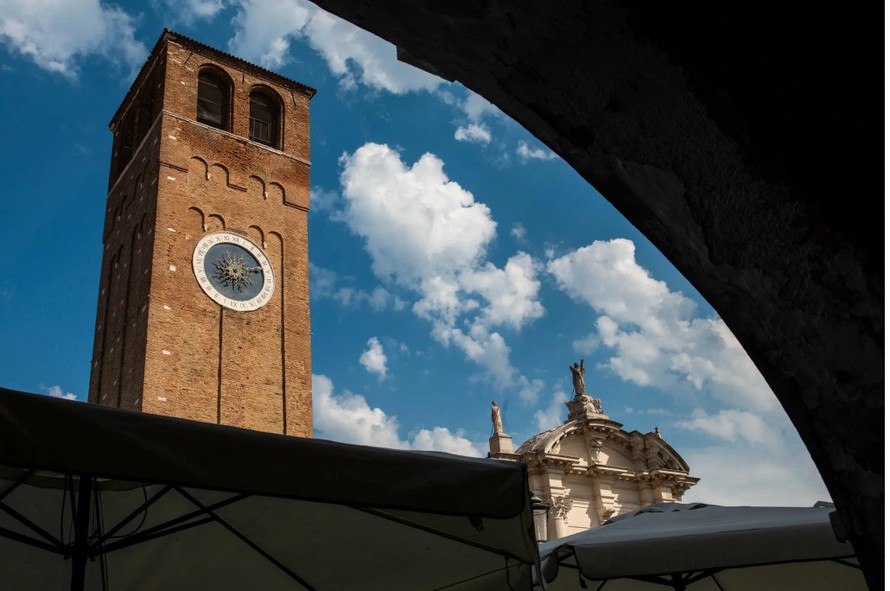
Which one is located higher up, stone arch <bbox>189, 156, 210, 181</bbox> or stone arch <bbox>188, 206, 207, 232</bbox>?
stone arch <bbox>189, 156, 210, 181</bbox>

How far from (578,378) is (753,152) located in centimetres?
2208

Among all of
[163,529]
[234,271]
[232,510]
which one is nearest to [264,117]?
[234,271]

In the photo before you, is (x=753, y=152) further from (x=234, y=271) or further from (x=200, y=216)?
(x=200, y=216)

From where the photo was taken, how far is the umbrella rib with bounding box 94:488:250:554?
10.2ft

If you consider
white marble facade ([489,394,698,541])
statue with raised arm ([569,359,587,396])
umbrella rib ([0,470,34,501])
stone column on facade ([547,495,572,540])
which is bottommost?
umbrella rib ([0,470,34,501])

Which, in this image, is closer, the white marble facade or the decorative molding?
the decorative molding

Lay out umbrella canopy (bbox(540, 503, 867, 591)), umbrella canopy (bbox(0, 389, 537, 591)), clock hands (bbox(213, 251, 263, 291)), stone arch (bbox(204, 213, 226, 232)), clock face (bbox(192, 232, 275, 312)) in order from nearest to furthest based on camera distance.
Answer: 1. umbrella canopy (bbox(0, 389, 537, 591))
2. umbrella canopy (bbox(540, 503, 867, 591))
3. clock face (bbox(192, 232, 275, 312))
4. clock hands (bbox(213, 251, 263, 291))
5. stone arch (bbox(204, 213, 226, 232))

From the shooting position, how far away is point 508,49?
138 cm

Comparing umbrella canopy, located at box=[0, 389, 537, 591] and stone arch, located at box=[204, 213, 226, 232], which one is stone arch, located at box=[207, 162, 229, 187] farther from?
umbrella canopy, located at box=[0, 389, 537, 591]

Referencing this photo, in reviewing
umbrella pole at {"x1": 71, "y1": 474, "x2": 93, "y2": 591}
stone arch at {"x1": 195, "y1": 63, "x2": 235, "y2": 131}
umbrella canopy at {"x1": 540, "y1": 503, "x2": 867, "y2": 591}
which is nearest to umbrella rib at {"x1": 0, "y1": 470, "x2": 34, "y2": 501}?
umbrella pole at {"x1": 71, "y1": 474, "x2": 93, "y2": 591}

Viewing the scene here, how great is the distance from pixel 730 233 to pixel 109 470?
6.57 ft

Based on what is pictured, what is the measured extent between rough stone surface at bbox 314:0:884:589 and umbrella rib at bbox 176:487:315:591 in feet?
7.72

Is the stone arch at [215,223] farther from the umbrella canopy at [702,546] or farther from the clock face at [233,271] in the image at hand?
the umbrella canopy at [702,546]

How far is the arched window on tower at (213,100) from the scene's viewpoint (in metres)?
21.0
